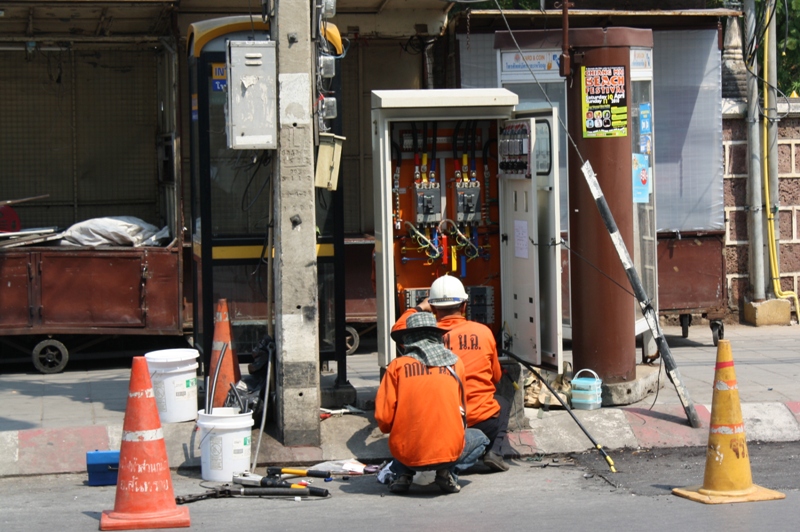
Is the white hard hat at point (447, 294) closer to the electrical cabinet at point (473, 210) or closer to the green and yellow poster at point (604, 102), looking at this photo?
the electrical cabinet at point (473, 210)

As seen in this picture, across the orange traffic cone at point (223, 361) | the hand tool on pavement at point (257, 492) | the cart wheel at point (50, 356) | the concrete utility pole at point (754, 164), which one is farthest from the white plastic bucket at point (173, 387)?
the concrete utility pole at point (754, 164)

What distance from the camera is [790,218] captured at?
13.0 metres

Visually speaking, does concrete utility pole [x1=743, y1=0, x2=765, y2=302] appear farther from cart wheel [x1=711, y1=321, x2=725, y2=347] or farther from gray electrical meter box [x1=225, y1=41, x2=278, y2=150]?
gray electrical meter box [x1=225, y1=41, x2=278, y2=150]

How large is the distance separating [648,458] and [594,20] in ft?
18.9

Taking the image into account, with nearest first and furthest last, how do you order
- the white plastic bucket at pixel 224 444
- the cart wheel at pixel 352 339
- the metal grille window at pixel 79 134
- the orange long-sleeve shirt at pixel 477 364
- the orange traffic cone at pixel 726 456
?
the orange traffic cone at pixel 726 456, the white plastic bucket at pixel 224 444, the orange long-sleeve shirt at pixel 477 364, the cart wheel at pixel 352 339, the metal grille window at pixel 79 134

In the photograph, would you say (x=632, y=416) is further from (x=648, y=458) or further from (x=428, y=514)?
(x=428, y=514)

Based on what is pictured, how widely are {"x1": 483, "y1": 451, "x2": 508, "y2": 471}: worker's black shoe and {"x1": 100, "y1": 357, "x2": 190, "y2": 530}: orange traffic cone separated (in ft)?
7.16

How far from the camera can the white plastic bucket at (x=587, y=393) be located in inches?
328

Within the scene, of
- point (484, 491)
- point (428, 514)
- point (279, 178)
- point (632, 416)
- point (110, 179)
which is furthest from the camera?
point (110, 179)

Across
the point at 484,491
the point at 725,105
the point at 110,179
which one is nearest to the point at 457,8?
the point at 725,105

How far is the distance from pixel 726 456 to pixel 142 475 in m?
3.51

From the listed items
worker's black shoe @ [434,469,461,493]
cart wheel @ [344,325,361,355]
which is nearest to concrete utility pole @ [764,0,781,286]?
cart wheel @ [344,325,361,355]

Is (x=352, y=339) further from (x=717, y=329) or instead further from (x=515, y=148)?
(x=515, y=148)

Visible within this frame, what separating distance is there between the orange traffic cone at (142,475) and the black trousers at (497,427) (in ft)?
6.95
